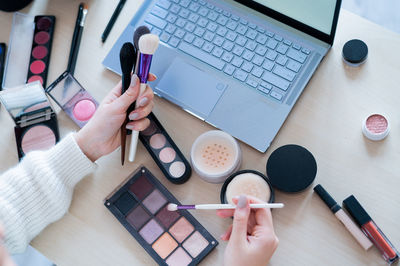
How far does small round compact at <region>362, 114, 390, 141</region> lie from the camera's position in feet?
2.69

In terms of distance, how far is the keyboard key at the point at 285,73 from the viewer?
0.87 metres

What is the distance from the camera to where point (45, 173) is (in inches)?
32.3

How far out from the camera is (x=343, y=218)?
776 mm

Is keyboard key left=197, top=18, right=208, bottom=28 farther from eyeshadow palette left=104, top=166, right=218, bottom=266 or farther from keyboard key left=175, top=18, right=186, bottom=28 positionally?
eyeshadow palette left=104, top=166, right=218, bottom=266

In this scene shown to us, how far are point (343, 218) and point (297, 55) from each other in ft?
1.09

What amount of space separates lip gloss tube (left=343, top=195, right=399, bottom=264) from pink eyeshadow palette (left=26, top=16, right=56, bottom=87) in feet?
2.24

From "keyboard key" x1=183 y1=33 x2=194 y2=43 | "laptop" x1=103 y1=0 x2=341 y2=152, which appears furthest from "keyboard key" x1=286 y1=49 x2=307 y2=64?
"keyboard key" x1=183 y1=33 x2=194 y2=43

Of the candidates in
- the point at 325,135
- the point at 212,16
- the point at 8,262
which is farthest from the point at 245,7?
the point at 8,262

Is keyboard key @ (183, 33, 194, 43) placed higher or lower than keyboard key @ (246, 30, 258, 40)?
lower

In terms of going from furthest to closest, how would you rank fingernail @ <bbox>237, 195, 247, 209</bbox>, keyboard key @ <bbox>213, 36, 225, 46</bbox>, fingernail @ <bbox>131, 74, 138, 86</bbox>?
keyboard key @ <bbox>213, 36, 225, 46</bbox>
fingernail @ <bbox>131, 74, 138, 86</bbox>
fingernail @ <bbox>237, 195, 247, 209</bbox>

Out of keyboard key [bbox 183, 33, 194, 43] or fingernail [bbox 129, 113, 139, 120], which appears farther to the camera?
keyboard key [bbox 183, 33, 194, 43]

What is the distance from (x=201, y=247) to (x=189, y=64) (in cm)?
38

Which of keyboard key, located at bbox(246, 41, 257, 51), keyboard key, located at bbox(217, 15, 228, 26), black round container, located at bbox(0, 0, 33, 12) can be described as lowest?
black round container, located at bbox(0, 0, 33, 12)

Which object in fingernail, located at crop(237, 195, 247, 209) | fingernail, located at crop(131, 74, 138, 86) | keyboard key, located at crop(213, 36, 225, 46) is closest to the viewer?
fingernail, located at crop(237, 195, 247, 209)
